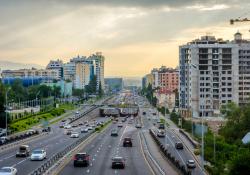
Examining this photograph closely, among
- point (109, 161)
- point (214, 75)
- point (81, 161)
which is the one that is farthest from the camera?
point (214, 75)

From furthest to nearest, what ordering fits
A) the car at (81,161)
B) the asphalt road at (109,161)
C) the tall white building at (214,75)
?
1. the tall white building at (214,75)
2. the car at (81,161)
3. the asphalt road at (109,161)

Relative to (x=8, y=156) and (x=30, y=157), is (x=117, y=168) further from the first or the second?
(x=8, y=156)

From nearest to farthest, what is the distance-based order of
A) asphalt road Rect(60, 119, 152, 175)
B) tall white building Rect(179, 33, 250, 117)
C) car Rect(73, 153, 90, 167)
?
1. asphalt road Rect(60, 119, 152, 175)
2. car Rect(73, 153, 90, 167)
3. tall white building Rect(179, 33, 250, 117)

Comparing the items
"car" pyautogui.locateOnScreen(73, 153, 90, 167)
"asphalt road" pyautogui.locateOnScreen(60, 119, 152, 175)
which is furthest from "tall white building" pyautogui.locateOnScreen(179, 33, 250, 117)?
"car" pyautogui.locateOnScreen(73, 153, 90, 167)

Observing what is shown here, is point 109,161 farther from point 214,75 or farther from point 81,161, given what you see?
point 214,75

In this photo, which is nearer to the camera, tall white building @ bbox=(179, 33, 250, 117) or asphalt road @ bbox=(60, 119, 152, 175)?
asphalt road @ bbox=(60, 119, 152, 175)

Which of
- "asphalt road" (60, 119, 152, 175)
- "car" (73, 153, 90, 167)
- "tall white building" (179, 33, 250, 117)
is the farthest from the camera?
"tall white building" (179, 33, 250, 117)

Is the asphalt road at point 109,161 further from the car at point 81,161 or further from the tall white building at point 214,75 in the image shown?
the tall white building at point 214,75

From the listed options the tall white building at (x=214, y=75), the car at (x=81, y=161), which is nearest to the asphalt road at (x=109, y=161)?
the car at (x=81, y=161)

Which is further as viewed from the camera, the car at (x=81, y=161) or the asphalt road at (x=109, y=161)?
the car at (x=81, y=161)

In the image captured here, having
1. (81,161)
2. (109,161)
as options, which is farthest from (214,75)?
(81,161)

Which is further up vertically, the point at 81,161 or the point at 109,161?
the point at 81,161

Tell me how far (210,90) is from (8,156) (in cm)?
12140

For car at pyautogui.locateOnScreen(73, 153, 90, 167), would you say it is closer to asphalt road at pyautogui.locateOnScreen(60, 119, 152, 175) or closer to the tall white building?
asphalt road at pyautogui.locateOnScreen(60, 119, 152, 175)
